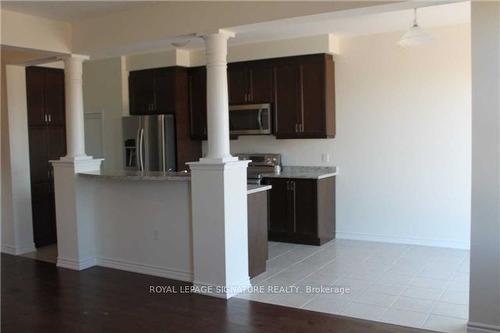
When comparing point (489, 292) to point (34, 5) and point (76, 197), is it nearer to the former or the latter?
point (76, 197)

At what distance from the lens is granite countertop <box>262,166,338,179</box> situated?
244 inches

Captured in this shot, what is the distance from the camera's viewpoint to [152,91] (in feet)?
23.7

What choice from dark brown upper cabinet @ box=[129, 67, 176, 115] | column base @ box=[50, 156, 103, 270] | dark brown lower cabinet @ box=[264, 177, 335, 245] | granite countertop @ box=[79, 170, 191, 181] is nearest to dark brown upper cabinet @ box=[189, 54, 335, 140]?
dark brown lower cabinet @ box=[264, 177, 335, 245]

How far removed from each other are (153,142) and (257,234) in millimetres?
2753

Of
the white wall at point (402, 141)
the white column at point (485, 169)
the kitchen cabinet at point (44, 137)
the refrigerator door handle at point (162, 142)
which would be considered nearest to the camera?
the white column at point (485, 169)

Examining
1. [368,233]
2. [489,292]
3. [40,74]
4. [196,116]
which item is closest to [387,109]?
[368,233]

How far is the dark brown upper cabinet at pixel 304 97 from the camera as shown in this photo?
6.22 meters

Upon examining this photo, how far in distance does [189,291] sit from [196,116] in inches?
128

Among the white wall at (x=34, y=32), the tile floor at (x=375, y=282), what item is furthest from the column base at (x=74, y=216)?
the tile floor at (x=375, y=282)

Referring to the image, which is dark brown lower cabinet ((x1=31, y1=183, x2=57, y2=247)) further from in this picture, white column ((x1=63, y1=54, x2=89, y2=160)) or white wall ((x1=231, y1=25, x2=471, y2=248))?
white wall ((x1=231, y1=25, x2=471, y2=248))

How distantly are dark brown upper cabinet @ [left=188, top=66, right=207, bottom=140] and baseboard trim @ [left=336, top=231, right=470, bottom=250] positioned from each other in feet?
7.72

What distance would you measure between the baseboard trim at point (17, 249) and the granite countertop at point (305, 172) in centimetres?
293

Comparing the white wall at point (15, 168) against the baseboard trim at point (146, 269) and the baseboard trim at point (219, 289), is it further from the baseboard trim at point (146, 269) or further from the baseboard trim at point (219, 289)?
the baseboard trim at point (219, 289)

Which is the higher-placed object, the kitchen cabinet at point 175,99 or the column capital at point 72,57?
the column capital at point 72,57
